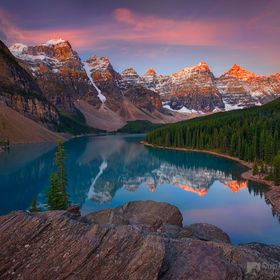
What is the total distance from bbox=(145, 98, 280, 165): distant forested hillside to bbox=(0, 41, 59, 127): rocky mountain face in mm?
92439

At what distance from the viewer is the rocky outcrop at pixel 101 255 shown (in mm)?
7684

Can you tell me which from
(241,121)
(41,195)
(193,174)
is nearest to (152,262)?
(41,195)

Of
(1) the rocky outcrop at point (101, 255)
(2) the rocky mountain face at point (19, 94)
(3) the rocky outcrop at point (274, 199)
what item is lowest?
(3) the rocky outcrop at point (274, 199)

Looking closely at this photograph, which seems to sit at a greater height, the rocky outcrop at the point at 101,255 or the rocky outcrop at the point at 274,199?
the rocky outcrop at the point at 101,255

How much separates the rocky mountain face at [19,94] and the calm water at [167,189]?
100m

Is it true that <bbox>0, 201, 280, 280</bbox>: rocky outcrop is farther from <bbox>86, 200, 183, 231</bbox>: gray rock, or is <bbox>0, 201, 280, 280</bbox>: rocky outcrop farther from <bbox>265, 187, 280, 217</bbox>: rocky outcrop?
<bbox>265, 187, 280, 217</bbox>: rocky outcrop

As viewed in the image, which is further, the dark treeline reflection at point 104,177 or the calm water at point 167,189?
the dark treeline reflection at point 104,177

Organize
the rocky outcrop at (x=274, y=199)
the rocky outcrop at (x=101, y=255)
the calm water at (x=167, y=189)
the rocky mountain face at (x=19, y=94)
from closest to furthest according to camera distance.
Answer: the rocky outcrop at (x=101, y=255), the calm water at (x=167, y=189), the rocky outcrop at (x=274, y=199), the rocky mountain face at (x=19, y=94)

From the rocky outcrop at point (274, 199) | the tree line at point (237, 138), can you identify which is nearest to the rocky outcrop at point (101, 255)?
the rocky outcrop at point (274, 199)

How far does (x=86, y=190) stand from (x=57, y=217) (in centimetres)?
3819

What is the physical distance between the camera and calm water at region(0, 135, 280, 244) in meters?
30.2

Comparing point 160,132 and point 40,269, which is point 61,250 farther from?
point 160,132

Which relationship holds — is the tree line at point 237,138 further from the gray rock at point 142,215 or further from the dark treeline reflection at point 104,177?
the gray rock at point 142,215

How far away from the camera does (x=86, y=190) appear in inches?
1802
